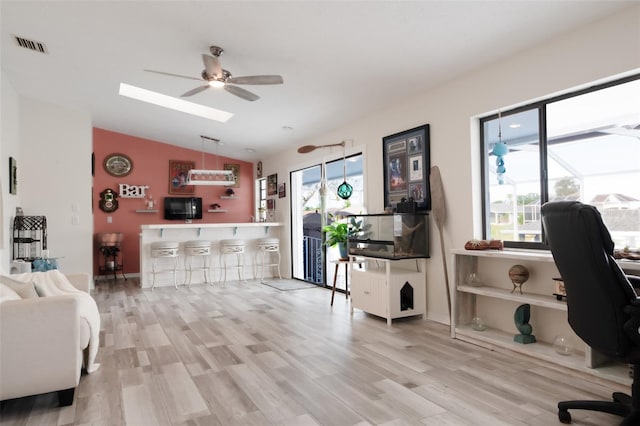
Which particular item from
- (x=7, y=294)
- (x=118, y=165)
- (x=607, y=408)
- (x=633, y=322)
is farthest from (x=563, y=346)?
(x=118, y=165)

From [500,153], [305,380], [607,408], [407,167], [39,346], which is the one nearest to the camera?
[607,408]

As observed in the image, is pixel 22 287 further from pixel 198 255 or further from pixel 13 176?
pixel 198 255

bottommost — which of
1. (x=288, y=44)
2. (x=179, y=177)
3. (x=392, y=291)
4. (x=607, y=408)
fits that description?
(x=607, y=408)

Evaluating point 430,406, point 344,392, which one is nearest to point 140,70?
point 344,392

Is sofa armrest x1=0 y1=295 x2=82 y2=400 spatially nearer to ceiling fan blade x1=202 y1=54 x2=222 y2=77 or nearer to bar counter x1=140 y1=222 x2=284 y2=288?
ceiling fan blade x1=202 y1=54 x2=222 y2=77

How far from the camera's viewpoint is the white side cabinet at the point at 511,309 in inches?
109

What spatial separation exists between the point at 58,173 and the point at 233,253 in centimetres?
301

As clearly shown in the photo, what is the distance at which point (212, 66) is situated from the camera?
350cm

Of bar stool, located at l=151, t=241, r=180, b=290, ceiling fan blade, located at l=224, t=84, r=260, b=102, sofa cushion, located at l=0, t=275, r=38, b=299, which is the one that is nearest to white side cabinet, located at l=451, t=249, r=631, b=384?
ceiling fan blade, located at l=224, t=84, r=260, b=102

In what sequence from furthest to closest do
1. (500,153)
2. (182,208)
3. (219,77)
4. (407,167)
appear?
1. (182,208)
2. (407,167)
3. (219,77)
4. (500,153)

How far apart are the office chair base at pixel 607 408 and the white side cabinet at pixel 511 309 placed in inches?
21.5

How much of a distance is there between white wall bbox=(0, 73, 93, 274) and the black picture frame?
4875 mm

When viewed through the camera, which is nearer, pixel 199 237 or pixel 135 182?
pixel 199 237

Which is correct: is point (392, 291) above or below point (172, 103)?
below
